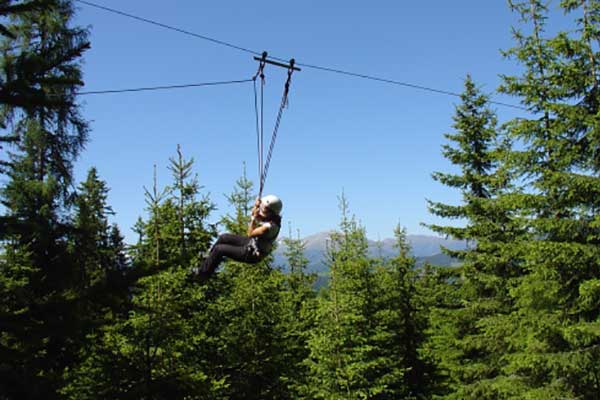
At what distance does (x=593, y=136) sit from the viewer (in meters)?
10.7

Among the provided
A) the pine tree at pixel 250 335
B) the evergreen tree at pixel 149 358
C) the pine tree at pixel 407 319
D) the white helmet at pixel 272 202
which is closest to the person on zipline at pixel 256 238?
the white helmet at pixel 272 202

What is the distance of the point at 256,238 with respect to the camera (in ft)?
26.6

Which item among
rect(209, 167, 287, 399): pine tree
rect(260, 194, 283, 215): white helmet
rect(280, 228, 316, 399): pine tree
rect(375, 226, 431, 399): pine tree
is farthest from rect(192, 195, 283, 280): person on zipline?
rect(375, 226, 431, 399): pine tree

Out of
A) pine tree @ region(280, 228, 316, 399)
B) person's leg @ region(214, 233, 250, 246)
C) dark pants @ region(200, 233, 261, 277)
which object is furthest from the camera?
pine tree @ region(280, 228, 316, 399)

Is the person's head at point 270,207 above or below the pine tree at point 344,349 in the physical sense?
above

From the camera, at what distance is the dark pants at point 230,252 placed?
823 cm

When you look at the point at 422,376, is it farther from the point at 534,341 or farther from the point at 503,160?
the point at 503,160

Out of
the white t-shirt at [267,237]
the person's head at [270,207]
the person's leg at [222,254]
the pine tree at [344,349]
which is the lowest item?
the pine tree at [344,349]

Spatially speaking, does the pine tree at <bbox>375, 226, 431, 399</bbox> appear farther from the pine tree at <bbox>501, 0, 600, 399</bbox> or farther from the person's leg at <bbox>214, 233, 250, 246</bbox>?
the person's leg at <bbox>214, 233, 250, 246</bbox>

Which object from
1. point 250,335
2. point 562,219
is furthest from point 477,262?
point 250,335

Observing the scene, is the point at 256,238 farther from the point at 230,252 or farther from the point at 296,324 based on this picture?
the point at 296,324

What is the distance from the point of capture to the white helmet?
776 cm

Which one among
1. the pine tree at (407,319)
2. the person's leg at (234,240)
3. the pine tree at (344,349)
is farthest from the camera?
the pine tree at (407,319)

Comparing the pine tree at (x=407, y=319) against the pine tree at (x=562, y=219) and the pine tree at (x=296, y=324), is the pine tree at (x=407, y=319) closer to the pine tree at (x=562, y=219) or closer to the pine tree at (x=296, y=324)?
the pine tree at (x=296, y=324)
